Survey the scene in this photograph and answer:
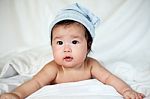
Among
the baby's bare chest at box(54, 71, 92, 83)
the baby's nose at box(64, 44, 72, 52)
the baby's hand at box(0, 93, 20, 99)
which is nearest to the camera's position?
the baby's hand at box(0, 93, 20, 99)

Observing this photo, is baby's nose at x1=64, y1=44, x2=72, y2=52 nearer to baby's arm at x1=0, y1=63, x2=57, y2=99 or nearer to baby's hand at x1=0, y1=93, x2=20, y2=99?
baby's arm at x1=0, y1=63, x2=57, y2=99

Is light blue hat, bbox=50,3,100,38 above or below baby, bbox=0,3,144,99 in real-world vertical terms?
above

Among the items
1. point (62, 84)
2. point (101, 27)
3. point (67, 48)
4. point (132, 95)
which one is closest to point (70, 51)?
point (67, 48)

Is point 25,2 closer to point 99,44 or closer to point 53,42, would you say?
point 99,44

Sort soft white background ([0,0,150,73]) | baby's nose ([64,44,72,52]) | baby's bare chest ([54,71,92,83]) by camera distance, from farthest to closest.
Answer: soft white background ([0,0,150,73])
baby's bare chest ([54,71,92,83])
baby's nose ([64,44,72,52])

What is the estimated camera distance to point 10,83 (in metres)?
1.40

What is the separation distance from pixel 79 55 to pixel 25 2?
71 centimetres

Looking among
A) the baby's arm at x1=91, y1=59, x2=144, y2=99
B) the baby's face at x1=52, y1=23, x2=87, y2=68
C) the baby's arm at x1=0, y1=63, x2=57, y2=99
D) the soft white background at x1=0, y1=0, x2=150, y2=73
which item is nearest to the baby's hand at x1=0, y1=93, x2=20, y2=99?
the baby's arm at x1=0, y1=63, x2=57, y2=99

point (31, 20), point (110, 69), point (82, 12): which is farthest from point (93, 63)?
point (31, 20)

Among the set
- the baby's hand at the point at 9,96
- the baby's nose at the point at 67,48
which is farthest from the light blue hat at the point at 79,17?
the baby's hand at the point at 9,96

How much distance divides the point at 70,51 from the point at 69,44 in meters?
0.03

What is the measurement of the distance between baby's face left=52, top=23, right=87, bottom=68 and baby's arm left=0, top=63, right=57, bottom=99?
0.07 m

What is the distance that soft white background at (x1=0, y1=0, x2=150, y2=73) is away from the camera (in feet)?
5.62

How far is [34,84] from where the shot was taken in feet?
4.28
